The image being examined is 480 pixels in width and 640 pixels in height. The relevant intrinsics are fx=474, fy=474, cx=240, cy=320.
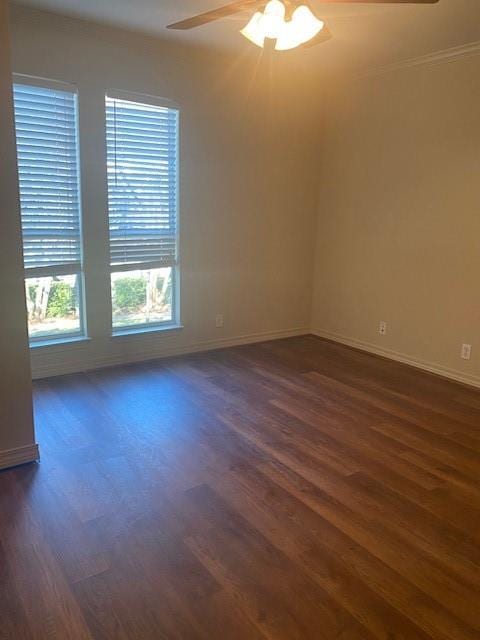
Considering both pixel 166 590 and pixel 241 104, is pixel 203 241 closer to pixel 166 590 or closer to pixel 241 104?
pixel 241 104

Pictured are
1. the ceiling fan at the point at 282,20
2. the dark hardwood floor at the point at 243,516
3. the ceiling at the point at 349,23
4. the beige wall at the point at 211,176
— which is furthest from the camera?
the beige wall at the point at 211,176

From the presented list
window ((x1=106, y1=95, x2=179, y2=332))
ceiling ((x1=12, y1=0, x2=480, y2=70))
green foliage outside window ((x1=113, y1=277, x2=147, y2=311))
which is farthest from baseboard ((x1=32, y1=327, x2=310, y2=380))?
ceiling ((x1=12, y1=0, x2=480, y2=70))

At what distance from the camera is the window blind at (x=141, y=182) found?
3791 millimetres

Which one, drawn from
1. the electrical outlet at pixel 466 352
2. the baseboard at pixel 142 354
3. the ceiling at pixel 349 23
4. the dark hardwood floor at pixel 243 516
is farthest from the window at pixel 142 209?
the electrical outlet at pixel 466 352

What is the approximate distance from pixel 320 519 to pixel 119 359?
2.51 metres

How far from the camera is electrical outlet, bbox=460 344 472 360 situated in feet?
12.7

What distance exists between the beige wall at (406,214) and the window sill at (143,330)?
174 cm

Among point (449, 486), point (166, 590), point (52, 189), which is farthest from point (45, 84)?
point (449, 486)

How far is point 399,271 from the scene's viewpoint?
171 inches

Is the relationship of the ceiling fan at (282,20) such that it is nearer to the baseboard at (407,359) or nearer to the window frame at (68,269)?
the window frame at (68,269)

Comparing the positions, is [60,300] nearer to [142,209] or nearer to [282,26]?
[142,209]

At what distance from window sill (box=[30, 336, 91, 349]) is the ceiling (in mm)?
2377

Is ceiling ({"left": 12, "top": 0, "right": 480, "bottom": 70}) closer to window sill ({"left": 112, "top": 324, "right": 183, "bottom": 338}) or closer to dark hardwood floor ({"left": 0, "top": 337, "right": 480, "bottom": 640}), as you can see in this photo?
window sill ({"left": 112, "top": 324, "right": 183, "bottom": 338})

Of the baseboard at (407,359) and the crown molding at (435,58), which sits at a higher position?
the crown molding at (435,58)
